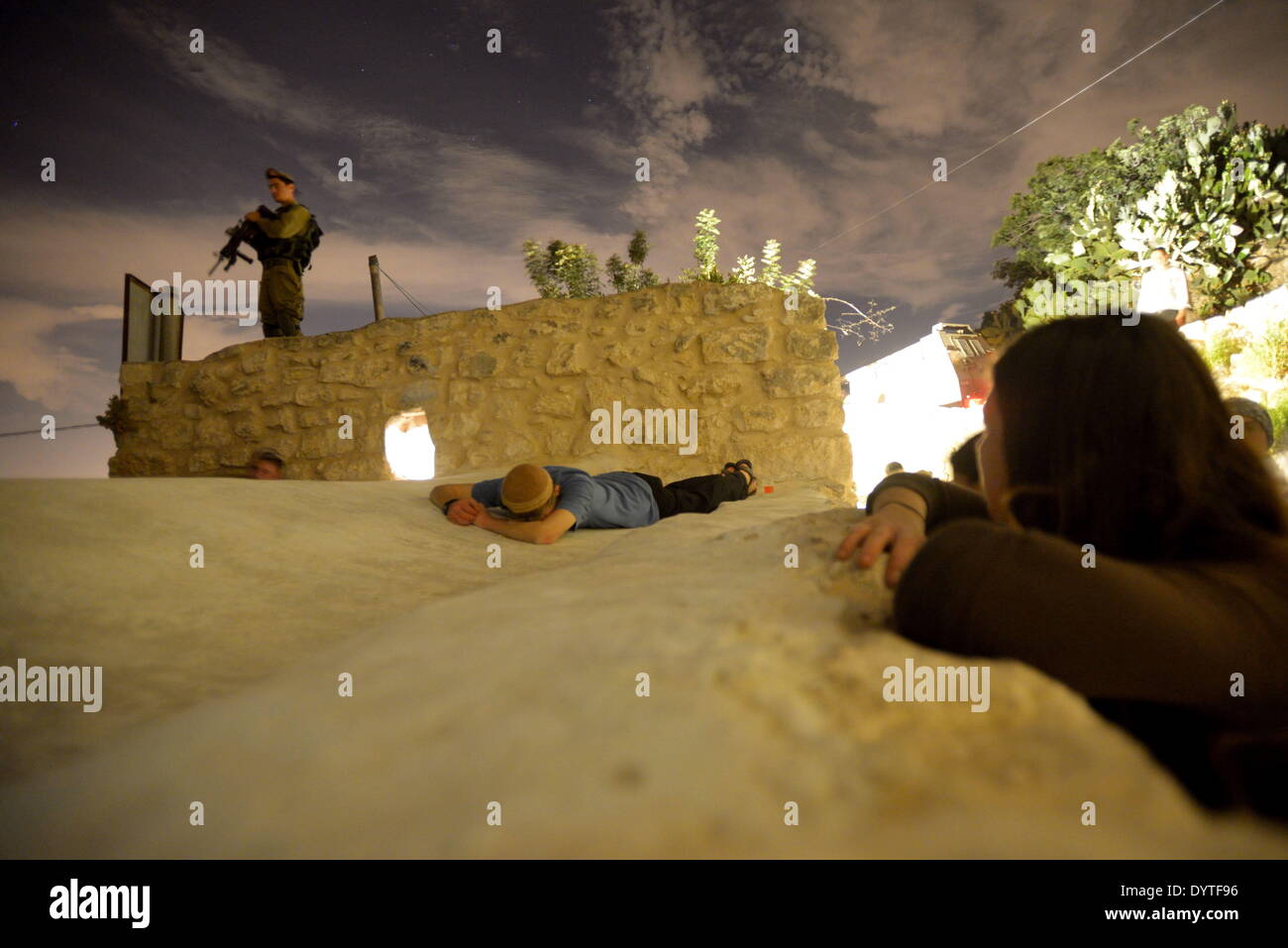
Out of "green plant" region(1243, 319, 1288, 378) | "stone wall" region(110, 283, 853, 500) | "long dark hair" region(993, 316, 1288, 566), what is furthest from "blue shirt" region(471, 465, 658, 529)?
"green plant" region(1243, 319, 1288, 378)

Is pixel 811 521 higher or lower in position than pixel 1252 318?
lower

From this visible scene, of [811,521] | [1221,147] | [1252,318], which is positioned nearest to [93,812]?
[811,521]

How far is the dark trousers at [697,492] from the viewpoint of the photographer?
10.6 feet

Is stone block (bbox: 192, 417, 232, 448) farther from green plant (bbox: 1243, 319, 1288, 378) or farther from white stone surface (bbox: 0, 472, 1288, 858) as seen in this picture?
green plant (bbox: 1243, 319, 1288, 378)

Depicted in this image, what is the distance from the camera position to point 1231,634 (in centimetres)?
54

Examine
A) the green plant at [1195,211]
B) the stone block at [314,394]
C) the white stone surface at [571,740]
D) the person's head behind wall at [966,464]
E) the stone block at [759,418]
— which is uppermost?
the green plant at [1195,211]

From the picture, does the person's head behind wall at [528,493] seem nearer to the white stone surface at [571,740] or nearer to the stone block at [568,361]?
the white stone surface at [571,740]

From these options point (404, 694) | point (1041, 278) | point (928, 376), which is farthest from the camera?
point (1041, 278)

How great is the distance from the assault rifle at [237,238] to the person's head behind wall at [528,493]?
3.84 metres

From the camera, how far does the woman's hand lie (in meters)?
0.90

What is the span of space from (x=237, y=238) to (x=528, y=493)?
4.12 metres

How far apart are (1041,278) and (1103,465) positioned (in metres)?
18.2

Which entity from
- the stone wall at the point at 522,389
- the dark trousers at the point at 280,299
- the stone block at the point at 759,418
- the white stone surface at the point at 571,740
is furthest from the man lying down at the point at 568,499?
the dark trousers at the point at 280,299
